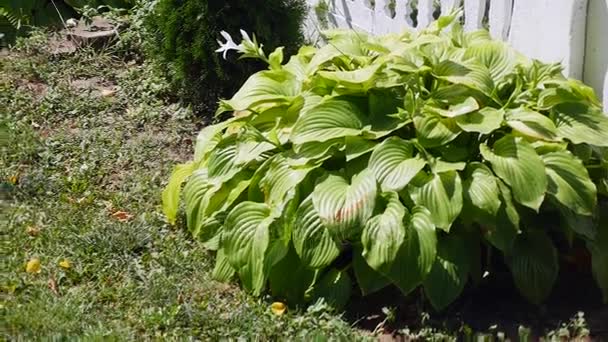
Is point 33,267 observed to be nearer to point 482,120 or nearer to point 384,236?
point 384,236

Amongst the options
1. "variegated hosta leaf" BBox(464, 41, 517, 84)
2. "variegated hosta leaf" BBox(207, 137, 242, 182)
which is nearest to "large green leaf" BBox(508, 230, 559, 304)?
"variegated hosta leaf" BBox(464, 41, 517, 84)

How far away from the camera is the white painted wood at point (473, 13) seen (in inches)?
193

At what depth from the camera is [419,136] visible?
380 cm

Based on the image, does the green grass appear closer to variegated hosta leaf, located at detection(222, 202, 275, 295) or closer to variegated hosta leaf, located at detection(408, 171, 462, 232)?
variegated hosta leaf, located at detection(222, 202, 275, 295)

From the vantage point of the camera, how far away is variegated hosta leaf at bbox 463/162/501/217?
3.62 metres

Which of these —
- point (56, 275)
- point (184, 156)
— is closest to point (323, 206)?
point (56, 275)

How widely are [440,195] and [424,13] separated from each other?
1920mm

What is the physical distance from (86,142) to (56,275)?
4.80 ft

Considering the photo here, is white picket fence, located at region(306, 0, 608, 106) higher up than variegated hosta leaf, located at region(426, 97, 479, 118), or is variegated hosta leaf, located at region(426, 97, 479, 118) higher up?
white picket fence, located at region(306, 0, 608, 106)

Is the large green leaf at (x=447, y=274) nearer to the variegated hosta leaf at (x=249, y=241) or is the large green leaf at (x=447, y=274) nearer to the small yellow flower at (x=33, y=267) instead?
the variegated hosta leaf at (x=249, y=241)

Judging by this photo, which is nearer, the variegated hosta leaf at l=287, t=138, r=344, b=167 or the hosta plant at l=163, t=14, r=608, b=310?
the hosta plant at l=163, t=14, r=608, b=310

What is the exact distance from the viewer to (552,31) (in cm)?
434

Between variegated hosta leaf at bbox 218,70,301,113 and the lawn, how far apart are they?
2.24 feet

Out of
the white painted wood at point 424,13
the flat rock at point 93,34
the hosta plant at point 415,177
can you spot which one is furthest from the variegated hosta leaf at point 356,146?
the flat rock at point 93,34
